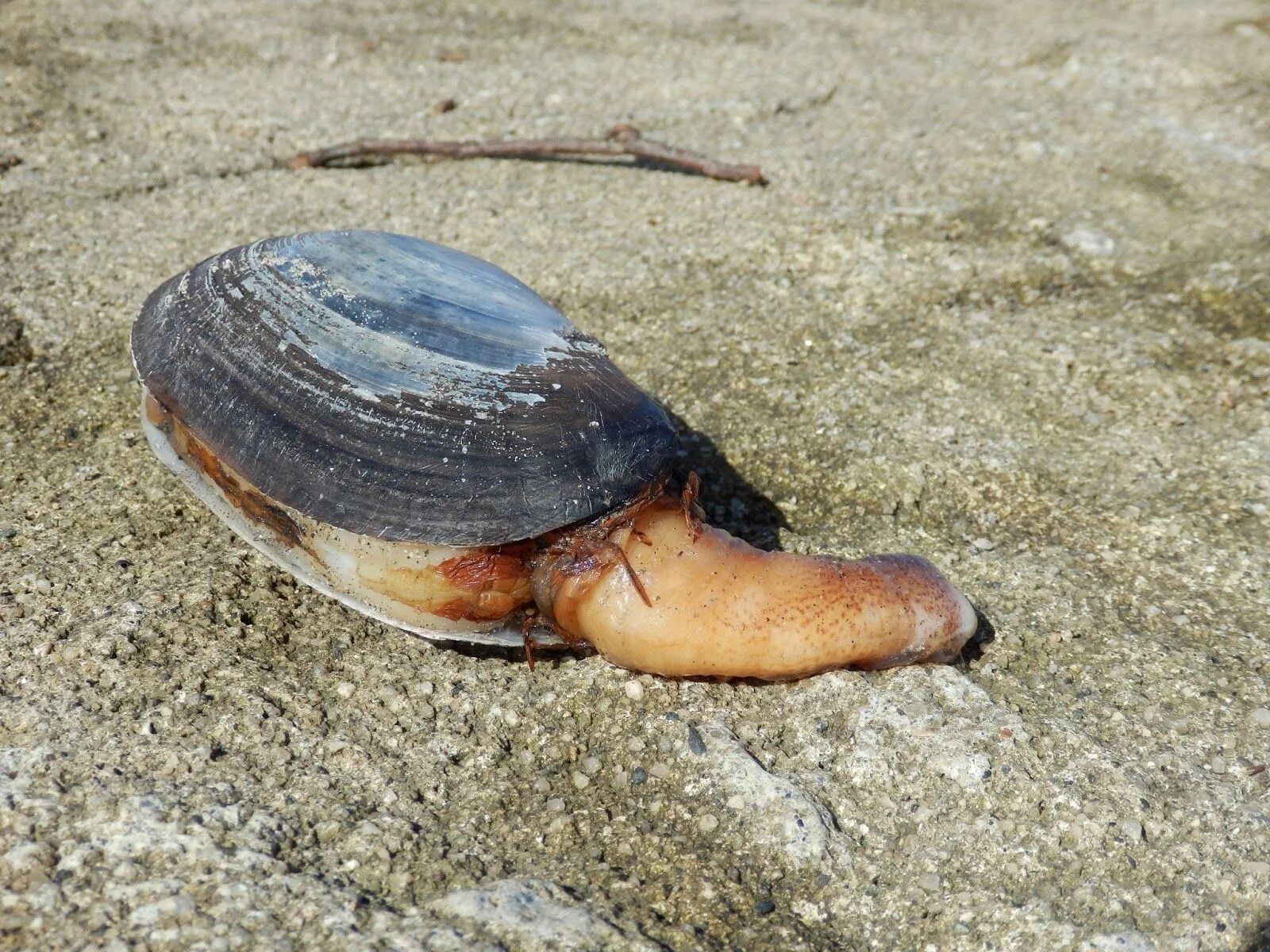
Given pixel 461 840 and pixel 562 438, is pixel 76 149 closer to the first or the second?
pixel 562 438

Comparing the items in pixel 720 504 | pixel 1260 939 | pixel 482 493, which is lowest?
pixel 720 504

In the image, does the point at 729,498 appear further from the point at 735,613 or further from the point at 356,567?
the point at 356,567

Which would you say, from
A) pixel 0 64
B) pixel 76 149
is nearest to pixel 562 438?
pixel 76 149

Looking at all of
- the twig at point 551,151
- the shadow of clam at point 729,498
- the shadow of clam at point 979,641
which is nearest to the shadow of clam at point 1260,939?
the shadow of clam at point 979,641

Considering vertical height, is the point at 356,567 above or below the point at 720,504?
above

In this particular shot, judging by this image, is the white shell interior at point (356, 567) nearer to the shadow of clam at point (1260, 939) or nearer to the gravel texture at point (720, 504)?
the gravel texture at point (720, 504)

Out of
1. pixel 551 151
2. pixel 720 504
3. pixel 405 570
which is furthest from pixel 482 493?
pixel 551 151
